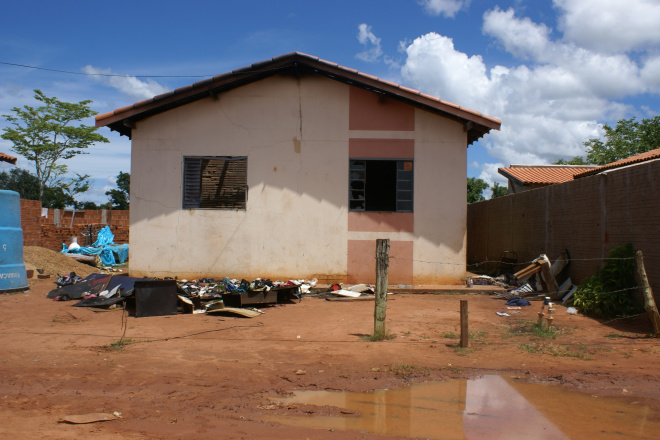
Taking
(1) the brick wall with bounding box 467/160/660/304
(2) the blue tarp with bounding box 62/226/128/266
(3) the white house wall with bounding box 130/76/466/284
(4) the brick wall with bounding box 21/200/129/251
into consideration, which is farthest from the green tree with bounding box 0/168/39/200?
(1) the brick wall with bounding box 467/160/660/304

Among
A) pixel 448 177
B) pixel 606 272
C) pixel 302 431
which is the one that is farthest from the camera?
pixel 448 177

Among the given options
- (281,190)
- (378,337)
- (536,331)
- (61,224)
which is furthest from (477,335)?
(61,224)

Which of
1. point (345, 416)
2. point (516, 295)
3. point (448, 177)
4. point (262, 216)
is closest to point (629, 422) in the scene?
point (345, 416)

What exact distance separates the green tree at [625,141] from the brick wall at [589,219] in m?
26.4

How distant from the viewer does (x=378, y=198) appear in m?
13.1

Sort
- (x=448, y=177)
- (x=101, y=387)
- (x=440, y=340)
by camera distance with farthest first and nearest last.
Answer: (x=448, y=177) → (x=440, y=340) → (x=101, y=387)

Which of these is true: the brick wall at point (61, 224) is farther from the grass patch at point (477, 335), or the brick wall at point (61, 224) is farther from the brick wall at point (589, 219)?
the grass patch at point (477, 335)

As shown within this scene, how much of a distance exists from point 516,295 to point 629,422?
7130 mm

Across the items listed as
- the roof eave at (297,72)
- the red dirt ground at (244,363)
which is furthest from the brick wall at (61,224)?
the red dirt ground at (244,363)

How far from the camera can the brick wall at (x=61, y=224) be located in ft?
63.8

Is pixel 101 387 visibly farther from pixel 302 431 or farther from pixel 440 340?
pixel 440 340

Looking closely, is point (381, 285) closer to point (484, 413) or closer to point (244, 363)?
point (244, 363)

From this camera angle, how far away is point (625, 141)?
125ft

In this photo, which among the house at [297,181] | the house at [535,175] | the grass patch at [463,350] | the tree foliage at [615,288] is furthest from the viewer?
the house at [535,175]
